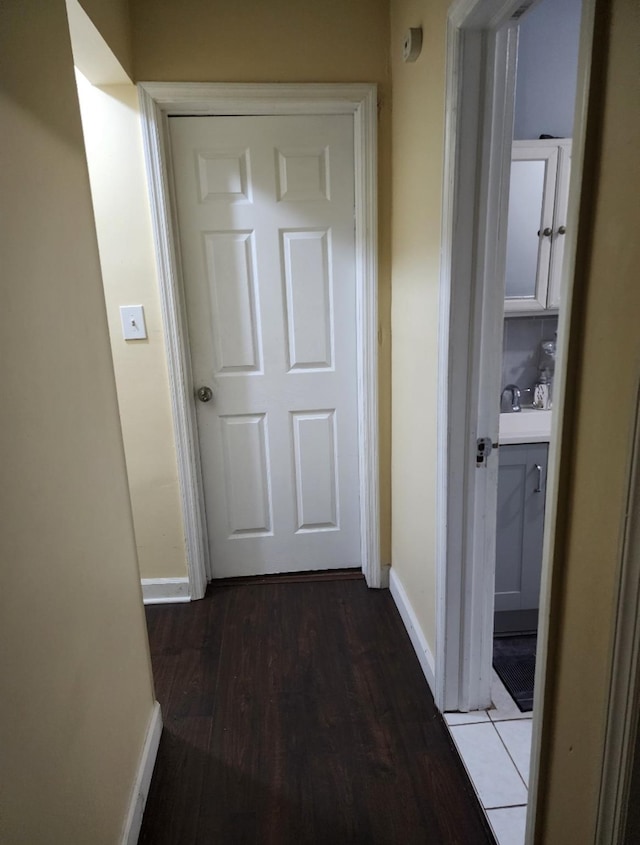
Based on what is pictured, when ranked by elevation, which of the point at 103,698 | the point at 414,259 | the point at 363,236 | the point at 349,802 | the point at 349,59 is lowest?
the point at 349,802

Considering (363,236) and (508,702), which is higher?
(363,236)

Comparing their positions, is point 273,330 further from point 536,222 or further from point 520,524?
point 520,524

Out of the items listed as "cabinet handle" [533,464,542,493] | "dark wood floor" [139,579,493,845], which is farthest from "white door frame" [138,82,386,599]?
"cabinet handle" [533,464,542,493]

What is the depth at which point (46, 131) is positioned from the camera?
1047 millimetres

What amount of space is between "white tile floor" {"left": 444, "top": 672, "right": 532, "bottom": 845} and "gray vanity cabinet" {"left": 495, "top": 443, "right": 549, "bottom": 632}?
34cm

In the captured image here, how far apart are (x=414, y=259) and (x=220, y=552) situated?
1.58 metres

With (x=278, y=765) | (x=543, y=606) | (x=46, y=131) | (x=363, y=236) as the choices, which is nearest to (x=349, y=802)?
(x=278, y=765)

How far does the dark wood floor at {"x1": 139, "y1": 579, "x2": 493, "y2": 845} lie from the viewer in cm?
139

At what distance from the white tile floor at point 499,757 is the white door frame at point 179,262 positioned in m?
0.81

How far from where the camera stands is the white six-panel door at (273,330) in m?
2.11

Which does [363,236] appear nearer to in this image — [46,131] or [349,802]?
[46,131]

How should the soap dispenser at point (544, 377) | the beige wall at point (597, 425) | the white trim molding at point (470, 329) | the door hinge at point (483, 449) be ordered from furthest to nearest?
the soap dispenser at point (544, 377) → the door hinge at point (483, 449) → the white trim molding at point (470, 329) → the beige wall at point (597, 425)

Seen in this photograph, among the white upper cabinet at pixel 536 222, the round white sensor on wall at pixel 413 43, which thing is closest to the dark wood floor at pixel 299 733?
the white upper cabinet at pixel 536 222

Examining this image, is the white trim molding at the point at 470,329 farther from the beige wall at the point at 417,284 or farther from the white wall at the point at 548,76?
the white wall at the point at 548,76
